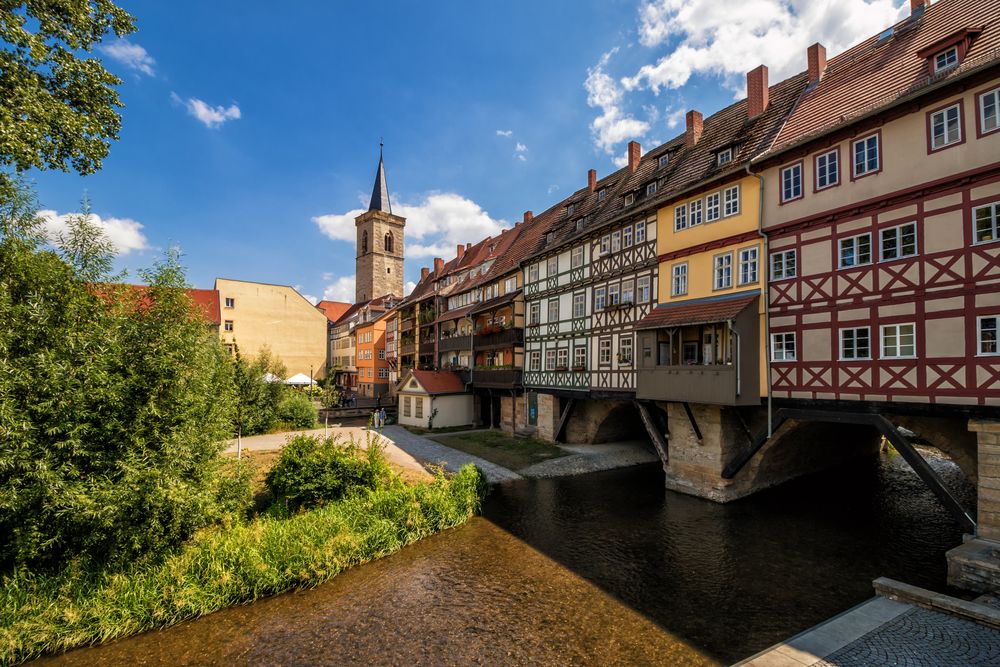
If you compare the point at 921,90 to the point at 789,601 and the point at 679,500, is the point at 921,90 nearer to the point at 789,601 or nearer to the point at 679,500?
the point at 789,601

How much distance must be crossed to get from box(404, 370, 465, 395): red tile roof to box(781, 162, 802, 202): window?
2354cm

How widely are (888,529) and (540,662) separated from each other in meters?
12.4

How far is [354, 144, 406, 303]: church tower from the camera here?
228ft

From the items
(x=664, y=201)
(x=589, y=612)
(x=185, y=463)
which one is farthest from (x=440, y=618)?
(x=664, y=201)

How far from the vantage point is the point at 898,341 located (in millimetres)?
12078

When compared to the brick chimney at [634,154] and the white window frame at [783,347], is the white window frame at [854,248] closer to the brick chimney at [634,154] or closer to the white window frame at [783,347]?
the white window frame at [783,347]

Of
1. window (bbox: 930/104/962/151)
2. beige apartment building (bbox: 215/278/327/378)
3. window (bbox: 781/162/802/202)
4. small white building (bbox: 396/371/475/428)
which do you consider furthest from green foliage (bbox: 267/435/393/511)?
beige apartment building (bbox: 215/278/327/378)

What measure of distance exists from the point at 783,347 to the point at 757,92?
10.6 metres

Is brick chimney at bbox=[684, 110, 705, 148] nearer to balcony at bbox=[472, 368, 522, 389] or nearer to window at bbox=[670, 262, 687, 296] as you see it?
window at bbox=[670, 262, 687, 296]

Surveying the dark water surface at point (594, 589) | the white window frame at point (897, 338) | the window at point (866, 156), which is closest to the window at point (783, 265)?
the window at point (866, 156)

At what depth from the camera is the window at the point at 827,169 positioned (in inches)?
534

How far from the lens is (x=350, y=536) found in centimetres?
1219

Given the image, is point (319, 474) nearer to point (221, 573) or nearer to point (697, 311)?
point (221, 573)

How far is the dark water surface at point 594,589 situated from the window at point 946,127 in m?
10.1
